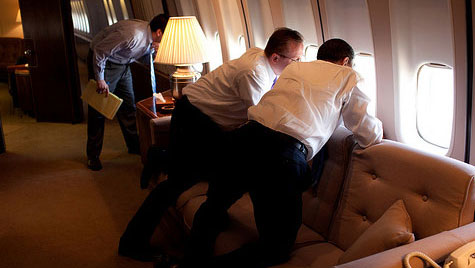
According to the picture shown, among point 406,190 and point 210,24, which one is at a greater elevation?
point 210,24

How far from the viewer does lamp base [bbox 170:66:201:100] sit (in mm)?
4105

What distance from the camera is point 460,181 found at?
1.98m

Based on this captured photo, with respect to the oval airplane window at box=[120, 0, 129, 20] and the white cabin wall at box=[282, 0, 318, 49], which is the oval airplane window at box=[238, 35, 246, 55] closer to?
the white cabin wall at box=[282, 0, 318, 49]

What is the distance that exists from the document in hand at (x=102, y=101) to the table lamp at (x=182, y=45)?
2.25ft

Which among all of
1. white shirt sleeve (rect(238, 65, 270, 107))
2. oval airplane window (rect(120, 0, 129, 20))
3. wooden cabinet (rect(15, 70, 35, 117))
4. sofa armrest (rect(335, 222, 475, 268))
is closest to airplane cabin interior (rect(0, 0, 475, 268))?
sofa armrest (rect(335, 222, 475, 268))

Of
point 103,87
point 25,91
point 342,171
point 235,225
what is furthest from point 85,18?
point 342,171

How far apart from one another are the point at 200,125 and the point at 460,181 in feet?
5.50

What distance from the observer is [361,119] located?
2.35 metres

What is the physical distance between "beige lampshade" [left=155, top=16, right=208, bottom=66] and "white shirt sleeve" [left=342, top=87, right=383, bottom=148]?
6.37 feet

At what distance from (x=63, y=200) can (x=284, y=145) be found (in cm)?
274

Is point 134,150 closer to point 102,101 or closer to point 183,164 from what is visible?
point 102,101

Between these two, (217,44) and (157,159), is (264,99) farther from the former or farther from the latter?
(217,44)

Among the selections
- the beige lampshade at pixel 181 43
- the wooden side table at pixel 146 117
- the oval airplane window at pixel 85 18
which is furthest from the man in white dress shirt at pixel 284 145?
the oval airplane window at pixel 85 18

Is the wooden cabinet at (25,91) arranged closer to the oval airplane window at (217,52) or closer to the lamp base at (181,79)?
the oval airplane window at (217,52)
